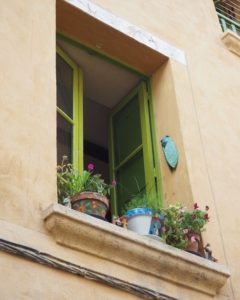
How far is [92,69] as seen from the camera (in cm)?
750

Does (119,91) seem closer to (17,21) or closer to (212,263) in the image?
(17,21)

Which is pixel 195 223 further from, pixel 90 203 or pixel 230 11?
pixel 230 11

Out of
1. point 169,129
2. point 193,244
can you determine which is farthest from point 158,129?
point 193,244

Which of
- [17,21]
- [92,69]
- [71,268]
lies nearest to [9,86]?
[17,21]

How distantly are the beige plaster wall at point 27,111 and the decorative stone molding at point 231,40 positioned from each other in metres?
2.91

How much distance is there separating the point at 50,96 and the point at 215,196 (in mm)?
1946

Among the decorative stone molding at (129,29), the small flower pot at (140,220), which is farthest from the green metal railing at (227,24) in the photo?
the small flower pot at (140,220)

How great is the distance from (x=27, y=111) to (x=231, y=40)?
3896mm

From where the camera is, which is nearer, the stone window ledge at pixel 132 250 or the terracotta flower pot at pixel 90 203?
the stone window ledge at pixel 132 250

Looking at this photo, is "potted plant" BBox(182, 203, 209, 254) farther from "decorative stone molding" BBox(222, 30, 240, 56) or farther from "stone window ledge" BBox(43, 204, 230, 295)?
"decorative stone molding" BBox(222, 30, 240, 56)

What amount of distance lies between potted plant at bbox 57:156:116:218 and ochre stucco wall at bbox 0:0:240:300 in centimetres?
26

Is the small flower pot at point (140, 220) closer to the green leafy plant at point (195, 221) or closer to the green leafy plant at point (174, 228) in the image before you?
the green leafy plant at point (174, 228)

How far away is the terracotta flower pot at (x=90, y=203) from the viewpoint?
17.7 ft

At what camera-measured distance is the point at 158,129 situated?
282 inches
